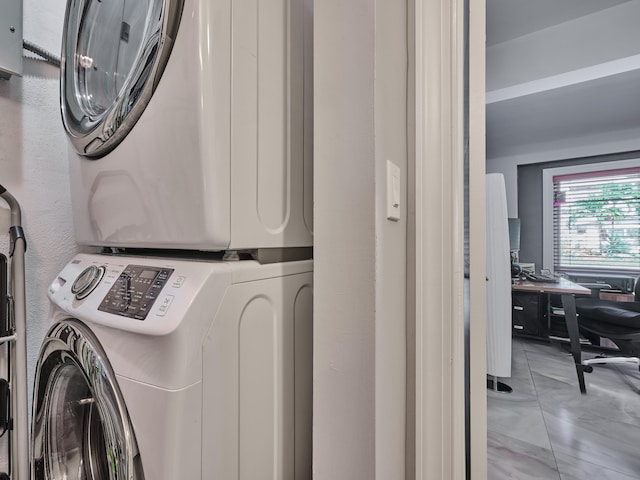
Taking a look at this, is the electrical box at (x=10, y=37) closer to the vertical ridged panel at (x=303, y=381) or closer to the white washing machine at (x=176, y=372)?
the white washing machine at (x=176, y=372)

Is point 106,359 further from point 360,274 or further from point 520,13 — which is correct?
point 520,13

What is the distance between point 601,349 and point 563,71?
274 cm

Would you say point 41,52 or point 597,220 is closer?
point 41,52

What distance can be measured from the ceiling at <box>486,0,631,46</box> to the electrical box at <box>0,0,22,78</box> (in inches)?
102

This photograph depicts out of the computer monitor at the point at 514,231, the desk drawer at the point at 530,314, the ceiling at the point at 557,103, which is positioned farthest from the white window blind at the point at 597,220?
the computer monitor at the point at 514,231

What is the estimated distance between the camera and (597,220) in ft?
11.9

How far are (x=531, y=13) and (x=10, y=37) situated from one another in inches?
116

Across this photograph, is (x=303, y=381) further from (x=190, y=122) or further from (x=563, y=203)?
(x=563, y=203)

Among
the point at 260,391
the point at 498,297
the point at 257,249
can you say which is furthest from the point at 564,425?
the point at 257,249

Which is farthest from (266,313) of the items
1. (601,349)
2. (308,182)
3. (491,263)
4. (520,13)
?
(601,349)

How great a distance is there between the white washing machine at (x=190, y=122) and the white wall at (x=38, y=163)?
9.4 inches

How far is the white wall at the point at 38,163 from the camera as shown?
98 cm

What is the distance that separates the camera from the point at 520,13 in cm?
235

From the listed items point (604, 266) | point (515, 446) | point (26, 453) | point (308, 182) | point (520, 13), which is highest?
point (520, 13)
